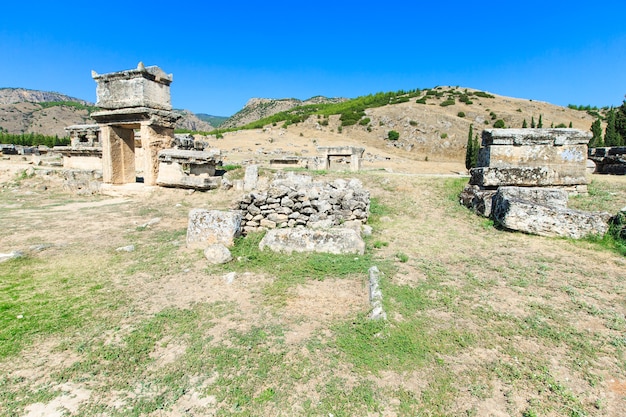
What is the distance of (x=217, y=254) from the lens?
5.40m

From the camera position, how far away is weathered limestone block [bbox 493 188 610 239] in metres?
5.89

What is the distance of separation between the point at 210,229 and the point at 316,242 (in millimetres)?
1954

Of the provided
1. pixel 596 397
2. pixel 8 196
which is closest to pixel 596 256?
pixel 596 397

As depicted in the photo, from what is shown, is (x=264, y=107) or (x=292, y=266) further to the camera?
(x=264, y=107)

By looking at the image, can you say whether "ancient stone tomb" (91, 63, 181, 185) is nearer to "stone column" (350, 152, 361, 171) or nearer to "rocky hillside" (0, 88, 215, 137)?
"stone column" (350, 152, 361, 171)

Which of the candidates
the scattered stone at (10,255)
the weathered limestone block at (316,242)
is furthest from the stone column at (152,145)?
the weathered limestone block at (316,242)

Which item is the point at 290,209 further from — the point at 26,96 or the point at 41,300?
the point at 26,96

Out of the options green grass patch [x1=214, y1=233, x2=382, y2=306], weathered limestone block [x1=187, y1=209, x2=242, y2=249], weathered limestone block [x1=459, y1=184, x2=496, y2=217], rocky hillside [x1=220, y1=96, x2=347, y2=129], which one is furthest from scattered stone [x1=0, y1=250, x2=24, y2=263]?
rocky hillside [x1=220, y1=96, x2=347, y2=129]

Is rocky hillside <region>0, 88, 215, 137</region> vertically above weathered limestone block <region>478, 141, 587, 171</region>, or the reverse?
rocky hillside <region>0, 88, 215, 137</region>

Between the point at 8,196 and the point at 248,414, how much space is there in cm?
1407

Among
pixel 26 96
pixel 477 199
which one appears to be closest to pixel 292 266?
pixel 477 199

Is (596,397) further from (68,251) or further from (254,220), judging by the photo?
(68,251)

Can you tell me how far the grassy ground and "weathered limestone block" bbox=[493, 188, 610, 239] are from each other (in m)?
0.30

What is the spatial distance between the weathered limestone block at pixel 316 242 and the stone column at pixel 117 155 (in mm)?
9538
